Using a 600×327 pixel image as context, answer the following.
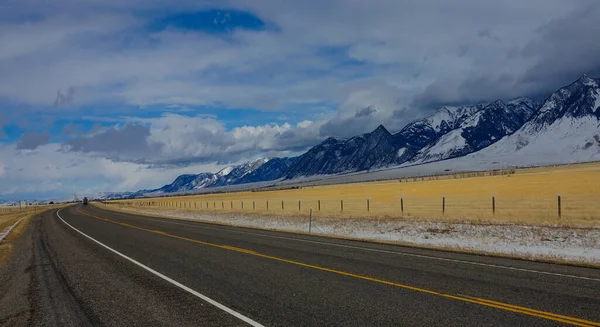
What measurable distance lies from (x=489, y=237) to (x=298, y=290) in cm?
1419

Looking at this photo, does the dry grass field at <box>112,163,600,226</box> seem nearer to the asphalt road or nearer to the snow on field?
the snow on field

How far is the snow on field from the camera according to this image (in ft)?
53.6

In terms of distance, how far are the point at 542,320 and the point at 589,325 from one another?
704 millimetres

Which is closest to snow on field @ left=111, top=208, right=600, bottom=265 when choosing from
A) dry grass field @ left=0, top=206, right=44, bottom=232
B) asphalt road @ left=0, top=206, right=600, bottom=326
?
asphalt road @ left=0, top=206, right=600, bottom=326

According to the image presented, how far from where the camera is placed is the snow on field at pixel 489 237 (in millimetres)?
16328

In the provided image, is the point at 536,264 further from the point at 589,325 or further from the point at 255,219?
the point at 255,219

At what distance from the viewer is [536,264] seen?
13711 mm

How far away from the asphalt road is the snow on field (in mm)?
2457

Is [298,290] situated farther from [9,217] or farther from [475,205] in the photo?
[9,217]

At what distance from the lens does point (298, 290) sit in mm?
10484

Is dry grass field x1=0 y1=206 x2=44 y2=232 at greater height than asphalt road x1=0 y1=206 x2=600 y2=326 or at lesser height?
lesser

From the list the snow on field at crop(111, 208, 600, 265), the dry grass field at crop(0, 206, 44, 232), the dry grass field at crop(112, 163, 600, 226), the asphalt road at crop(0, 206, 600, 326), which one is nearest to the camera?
the asphalt road at crop(0, 206, 600, 326)

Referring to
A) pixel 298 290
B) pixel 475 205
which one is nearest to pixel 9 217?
pixel 475 205

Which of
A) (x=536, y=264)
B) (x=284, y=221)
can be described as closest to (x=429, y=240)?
(x=536, y=264)
